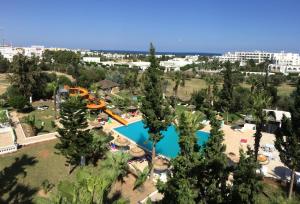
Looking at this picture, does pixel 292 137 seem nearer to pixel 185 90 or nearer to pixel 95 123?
pixel 95 123

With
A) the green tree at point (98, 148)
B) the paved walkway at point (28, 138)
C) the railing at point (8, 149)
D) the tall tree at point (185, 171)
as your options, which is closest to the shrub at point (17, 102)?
the paved walkway at point (28, 138)

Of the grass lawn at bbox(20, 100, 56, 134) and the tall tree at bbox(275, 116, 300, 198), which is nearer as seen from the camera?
the tall tree at bbox(275, 116, 300, 198)

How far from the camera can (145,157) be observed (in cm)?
2319

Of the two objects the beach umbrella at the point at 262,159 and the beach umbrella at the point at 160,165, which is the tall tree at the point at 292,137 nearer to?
the beach umbrella at the point at 262,159

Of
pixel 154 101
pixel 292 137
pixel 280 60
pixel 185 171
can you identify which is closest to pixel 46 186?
pixel 154 101

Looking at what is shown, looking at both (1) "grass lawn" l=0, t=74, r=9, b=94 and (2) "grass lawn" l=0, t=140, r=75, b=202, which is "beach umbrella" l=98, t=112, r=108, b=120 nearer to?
(2) "grass lawn" l=0, t=140, r=75, b=202

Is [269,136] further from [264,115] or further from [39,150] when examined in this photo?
[39,150]

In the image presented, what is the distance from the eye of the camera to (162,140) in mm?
29203

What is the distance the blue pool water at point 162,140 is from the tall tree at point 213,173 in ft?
40.7

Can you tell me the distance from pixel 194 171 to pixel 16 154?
1599 cm

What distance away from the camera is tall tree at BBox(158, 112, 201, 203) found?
460 inches

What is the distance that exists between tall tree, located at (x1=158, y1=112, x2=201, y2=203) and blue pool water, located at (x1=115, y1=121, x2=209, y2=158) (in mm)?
12460

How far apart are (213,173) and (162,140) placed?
16912 millimetres

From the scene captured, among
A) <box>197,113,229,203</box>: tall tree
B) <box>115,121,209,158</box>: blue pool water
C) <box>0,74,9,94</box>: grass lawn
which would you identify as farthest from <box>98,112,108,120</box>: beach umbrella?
<box>0,74,9,94</box>: grass lawn
